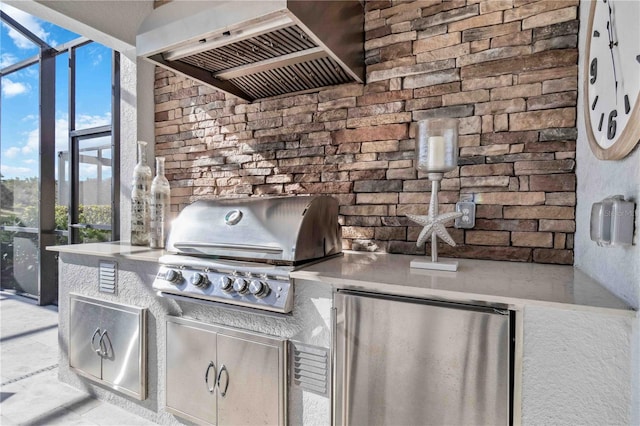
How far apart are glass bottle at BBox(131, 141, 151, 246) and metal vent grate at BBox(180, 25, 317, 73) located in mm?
857

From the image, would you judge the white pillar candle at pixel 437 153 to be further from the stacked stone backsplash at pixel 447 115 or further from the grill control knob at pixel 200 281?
the grill control knob at pixel 200 281

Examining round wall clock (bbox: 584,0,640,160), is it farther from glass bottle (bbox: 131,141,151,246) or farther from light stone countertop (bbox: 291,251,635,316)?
glass bottle (bbox: 131,141,151,246)

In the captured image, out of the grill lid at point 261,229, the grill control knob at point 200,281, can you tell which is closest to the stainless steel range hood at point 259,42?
the grill lid at point 261,229

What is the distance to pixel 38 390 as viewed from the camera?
225 centimetres

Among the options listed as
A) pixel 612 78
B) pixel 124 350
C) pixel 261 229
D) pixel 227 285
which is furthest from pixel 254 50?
pixel 124 350

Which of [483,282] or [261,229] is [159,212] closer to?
[261,229]

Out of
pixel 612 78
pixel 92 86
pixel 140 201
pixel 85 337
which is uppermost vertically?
pixel 92 86

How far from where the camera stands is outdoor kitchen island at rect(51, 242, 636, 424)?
921mm

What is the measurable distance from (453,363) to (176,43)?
6.00ft

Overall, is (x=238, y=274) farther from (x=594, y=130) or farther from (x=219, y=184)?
(x=594, y=130)

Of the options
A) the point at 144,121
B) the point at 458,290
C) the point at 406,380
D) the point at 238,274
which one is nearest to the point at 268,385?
the point at 238,274

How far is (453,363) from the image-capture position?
107cm

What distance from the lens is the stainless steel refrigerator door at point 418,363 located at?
103 cm

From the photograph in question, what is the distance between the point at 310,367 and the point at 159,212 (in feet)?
4.99
